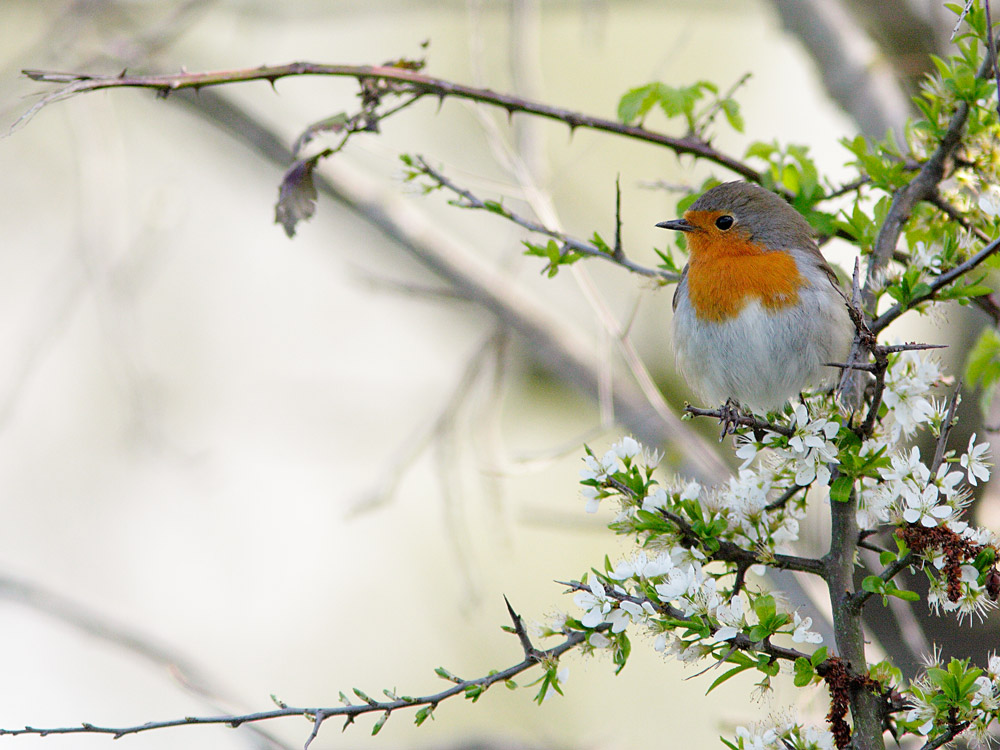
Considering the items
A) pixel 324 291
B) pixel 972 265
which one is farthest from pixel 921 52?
pixel 324 291

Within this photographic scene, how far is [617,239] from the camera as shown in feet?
9.22

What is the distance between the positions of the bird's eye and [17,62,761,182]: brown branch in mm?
240

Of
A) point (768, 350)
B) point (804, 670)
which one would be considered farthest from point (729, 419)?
point (768, 350)

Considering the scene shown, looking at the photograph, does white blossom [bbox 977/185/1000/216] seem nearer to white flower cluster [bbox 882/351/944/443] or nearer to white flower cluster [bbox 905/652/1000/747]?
white flower cluster [bbox 882/351/944/443]

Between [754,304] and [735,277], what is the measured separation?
0.14 meters

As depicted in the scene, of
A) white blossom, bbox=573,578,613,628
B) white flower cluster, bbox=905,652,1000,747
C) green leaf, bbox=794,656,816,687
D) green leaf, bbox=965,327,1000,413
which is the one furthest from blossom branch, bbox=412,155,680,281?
white flower cluster, bbox=905,652,1000,747

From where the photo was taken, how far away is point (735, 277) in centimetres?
347

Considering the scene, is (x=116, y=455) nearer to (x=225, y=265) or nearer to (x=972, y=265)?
(x=225, y=265)

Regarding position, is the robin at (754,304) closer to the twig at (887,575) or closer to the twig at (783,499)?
the twig at (783,499)

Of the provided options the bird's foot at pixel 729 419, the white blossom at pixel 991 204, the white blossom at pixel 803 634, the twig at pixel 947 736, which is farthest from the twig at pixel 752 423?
the white blossom at pixel 991 204

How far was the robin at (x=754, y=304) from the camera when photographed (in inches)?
126

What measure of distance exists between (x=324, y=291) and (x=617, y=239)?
7465 millimetres

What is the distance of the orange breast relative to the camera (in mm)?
3365

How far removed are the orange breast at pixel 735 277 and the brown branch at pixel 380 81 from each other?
293 millimetres
